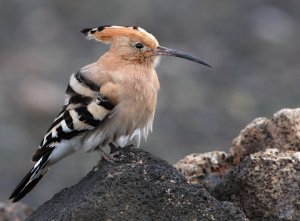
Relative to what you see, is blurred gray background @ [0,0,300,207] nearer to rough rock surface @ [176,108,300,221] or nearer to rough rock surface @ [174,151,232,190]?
rough rock surface @ [174,151,232,190]

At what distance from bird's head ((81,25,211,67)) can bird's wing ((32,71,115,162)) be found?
0.83 feet

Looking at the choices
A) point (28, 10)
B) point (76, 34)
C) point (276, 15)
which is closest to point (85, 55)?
point (76, 34)

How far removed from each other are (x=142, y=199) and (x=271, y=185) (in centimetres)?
50

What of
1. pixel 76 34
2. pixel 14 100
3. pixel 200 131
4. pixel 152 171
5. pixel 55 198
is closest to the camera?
pixel 152 171

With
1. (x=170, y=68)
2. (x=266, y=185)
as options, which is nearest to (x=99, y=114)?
(x=266, y=185)

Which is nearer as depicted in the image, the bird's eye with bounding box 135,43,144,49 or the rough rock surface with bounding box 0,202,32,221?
the bird's eye with bounding box 135,43,144,49

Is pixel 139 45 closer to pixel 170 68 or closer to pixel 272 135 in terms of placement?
pixel 272 135

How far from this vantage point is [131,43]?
167 inches

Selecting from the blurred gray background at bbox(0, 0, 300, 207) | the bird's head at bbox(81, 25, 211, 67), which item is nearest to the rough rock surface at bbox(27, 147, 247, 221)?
the bird's head at bbox(81, 25, 211, 67)

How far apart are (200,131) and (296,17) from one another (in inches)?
114

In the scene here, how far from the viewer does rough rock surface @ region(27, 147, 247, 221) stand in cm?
329

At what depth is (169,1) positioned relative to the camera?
474 inches

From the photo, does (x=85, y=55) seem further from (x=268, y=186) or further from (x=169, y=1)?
(x=268, y=186)

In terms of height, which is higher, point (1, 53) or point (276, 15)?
point (276, 15)
